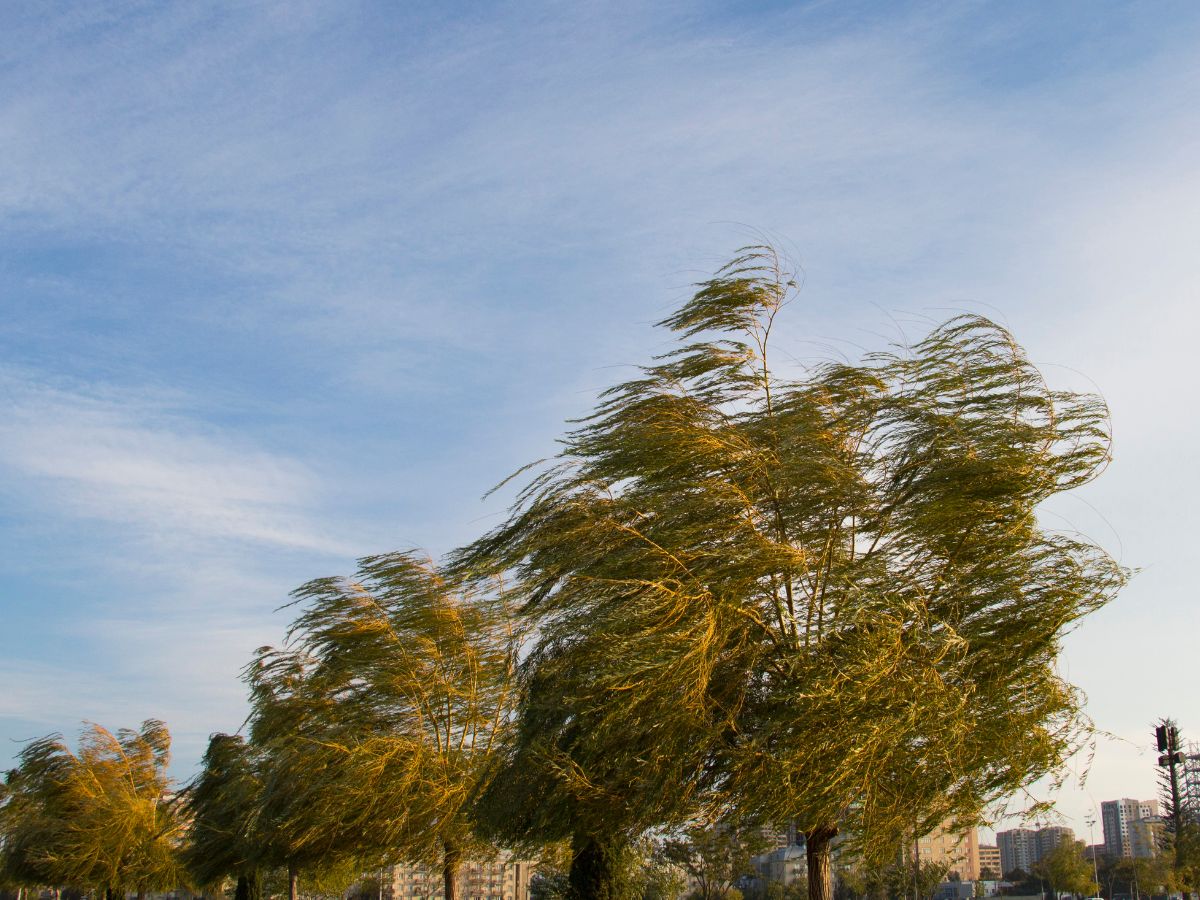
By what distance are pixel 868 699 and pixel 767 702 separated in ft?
5.85

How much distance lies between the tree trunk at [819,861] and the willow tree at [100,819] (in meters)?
26.8

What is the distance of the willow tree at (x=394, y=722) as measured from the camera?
1977 cm

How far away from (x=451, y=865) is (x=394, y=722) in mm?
3162

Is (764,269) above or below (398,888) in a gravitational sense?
above

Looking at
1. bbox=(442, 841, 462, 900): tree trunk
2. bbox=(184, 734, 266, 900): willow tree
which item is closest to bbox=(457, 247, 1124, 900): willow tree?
bbox=(442, 841, 462, 900): tree trunk

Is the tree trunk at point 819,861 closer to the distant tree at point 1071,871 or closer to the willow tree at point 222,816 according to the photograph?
the willow tree at point 222,816

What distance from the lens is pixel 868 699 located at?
10695mm

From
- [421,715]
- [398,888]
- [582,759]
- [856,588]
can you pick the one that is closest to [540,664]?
[582,759]

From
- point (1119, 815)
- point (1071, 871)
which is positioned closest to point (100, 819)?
point (1071, 871)

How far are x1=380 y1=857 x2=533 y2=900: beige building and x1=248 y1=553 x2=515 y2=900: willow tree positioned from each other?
1.72 metres

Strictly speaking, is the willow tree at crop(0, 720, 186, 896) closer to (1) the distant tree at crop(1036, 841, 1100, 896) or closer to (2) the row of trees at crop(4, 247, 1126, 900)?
(2) the row of trees at crop(4, 247, 1126, 900)

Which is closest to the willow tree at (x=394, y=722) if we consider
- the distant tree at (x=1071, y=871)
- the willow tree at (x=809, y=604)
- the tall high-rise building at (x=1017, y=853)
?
the willow tree at (x=809, y=604)

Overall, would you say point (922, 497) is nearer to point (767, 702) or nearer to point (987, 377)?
point (987, 377)

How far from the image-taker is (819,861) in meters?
13.0
